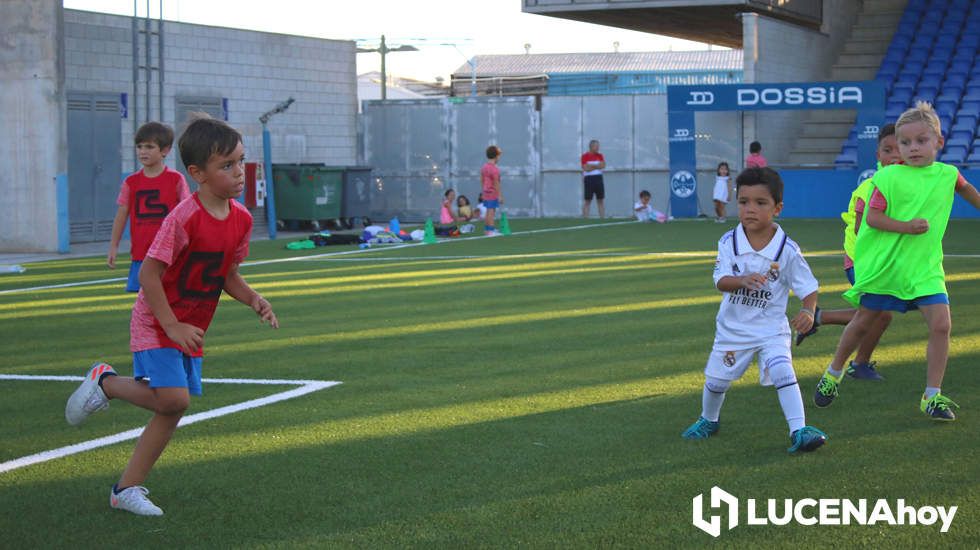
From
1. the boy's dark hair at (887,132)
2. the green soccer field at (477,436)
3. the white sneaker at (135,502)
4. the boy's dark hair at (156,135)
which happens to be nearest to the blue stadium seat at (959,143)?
the green soccer field at (477,436)

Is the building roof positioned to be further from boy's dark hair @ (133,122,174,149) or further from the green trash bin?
→ boy's dark hair @ (133,122,174,149)

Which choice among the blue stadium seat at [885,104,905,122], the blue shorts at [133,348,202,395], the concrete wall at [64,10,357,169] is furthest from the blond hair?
the blue stadium seat at [885,104,905,122]

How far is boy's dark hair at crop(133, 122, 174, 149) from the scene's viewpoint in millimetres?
9672

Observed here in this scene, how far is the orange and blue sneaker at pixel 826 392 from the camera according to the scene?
759cm

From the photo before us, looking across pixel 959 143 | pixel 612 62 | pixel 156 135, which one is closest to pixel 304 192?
pixel 959 143

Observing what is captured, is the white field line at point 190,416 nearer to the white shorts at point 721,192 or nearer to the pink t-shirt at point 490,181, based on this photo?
the pink t-shirt at point 490,181

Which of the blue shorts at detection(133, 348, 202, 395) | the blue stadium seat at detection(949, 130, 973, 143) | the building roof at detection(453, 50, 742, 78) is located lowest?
the blue shorts at detection(133, 348, 202, 395)

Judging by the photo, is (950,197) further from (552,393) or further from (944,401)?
(552,393)

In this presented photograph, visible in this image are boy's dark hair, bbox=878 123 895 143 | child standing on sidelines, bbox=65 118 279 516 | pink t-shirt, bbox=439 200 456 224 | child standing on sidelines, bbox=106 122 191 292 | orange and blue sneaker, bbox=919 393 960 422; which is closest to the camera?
child standing on sidelines, bbox=65 118 279 516

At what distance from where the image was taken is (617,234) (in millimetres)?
26312

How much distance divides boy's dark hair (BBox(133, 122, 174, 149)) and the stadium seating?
2643cm

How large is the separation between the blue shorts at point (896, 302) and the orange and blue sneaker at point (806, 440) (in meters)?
1.35

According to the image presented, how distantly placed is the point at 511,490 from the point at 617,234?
20800 millimetres

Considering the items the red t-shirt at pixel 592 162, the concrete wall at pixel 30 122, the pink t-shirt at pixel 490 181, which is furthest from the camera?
the red t-shirt at pixel 592 162
